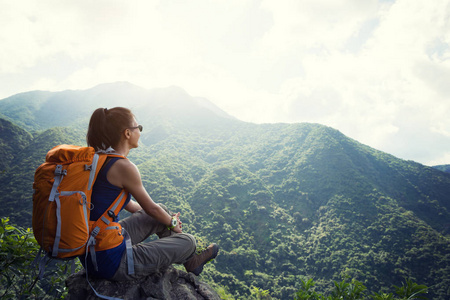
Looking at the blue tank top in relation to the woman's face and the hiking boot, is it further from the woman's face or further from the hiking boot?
the hiking boot

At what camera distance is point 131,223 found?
2.81m

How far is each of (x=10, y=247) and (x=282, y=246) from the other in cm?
5248

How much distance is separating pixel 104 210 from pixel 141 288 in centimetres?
110

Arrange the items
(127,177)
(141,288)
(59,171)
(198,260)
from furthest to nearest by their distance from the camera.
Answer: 1. (198,260)
2. (141,288)
3. (127,177)
4. (59,171)

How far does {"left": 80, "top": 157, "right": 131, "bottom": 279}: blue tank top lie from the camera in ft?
6.86

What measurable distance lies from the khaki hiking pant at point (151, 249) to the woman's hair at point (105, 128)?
1.08m

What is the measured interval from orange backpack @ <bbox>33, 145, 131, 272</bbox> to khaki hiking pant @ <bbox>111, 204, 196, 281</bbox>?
46cm

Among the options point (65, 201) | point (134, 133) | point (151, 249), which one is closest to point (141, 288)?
point (151, 249)

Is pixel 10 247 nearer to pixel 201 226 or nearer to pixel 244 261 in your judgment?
pixel 244 261

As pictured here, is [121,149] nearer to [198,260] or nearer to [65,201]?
[65,201]

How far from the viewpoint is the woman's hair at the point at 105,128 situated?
2322 millimetres

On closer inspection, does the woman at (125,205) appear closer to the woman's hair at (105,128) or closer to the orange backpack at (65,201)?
the woman's hair at (105,128)

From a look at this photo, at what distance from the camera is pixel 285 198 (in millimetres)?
67438

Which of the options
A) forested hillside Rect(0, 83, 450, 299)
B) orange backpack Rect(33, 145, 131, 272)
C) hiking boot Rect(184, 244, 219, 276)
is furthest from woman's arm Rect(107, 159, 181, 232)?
forested hillside Rect(0, 83, 450, 299)
